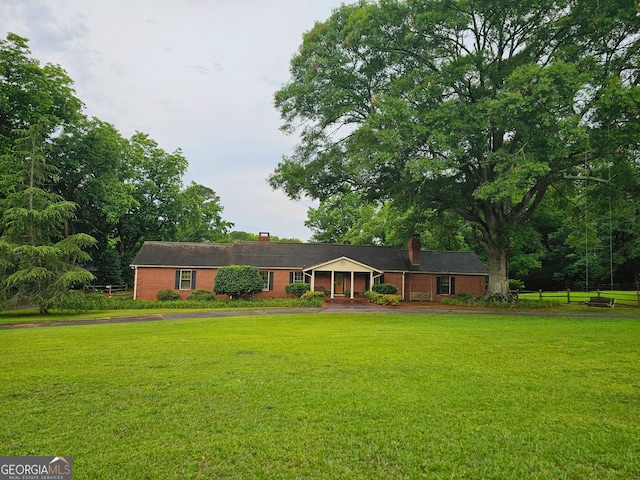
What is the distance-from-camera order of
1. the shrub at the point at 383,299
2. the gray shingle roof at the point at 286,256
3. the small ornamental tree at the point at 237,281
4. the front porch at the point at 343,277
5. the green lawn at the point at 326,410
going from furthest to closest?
1. the front porch at the point at 343,277
2. the gray shingle roof at the point at 286,256
3. the small ornamental tree at the point at 237,281
4. the shrub at the point at 383,299
5. the green lawn at the point at 326,410

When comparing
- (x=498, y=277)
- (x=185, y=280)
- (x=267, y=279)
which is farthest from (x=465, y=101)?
(x=185, y=280)

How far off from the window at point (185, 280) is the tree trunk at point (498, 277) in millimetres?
20276

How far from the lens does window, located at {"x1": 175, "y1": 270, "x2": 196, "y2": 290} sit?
29.4 meters

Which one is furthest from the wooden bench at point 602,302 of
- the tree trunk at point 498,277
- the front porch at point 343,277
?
the front porch at point 343,277

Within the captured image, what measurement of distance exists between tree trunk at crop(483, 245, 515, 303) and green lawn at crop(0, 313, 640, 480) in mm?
15338

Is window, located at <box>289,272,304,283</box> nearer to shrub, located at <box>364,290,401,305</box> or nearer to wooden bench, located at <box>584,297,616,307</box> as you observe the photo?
shrub, located at <box>364,290,401,305</box>

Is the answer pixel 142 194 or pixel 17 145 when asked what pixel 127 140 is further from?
pixel 17 145

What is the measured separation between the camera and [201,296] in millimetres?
27094

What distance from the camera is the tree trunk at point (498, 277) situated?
2394cm

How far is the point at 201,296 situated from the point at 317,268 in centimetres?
866

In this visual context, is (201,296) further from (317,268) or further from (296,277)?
(317,268)

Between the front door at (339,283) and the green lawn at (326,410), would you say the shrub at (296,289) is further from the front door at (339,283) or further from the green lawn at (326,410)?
the green lawn at (326,410)

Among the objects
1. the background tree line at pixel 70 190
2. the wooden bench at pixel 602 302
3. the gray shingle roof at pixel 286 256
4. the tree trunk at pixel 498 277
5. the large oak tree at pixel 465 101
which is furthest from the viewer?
the gray shingle roof at pixel 286 256

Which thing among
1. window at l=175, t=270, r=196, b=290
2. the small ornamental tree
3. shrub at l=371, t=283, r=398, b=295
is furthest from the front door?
window at l=175, t=270, r=196, b=290
